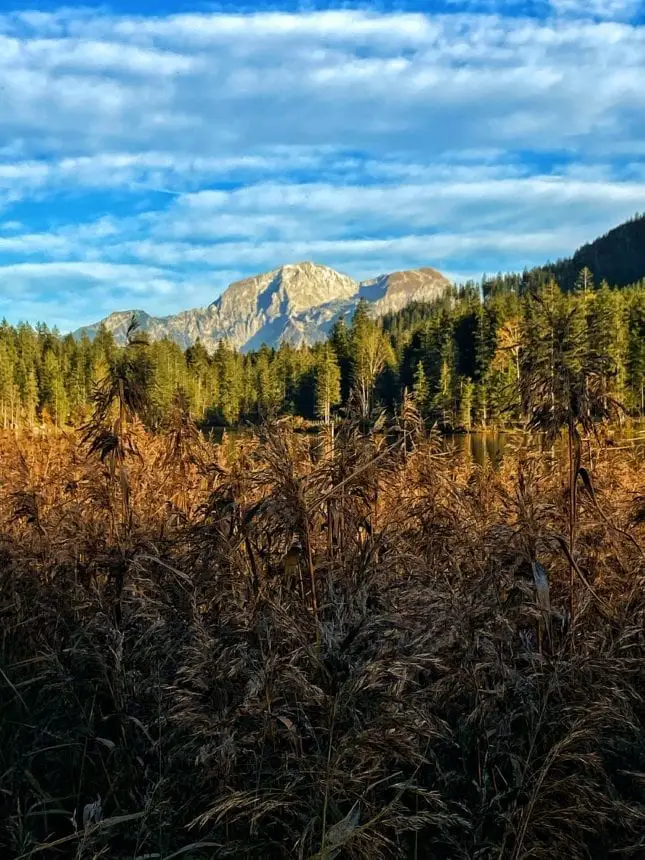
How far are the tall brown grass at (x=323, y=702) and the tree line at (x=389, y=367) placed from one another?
857 millimetres

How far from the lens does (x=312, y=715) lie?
2340 mm

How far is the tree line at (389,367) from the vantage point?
12.0 feet

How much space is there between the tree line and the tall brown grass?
0.86m

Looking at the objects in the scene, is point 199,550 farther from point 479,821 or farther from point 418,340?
point 418,340

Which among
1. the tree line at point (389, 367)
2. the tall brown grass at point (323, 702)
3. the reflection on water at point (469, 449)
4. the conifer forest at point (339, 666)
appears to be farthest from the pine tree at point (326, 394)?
the tall brown grass at point (323, 702)

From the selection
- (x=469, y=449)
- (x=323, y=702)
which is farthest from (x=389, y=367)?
(x=323, y=702)

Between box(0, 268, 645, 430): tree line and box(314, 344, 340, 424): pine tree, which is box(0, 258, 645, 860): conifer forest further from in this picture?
box(314, 344, 340, 424): pine tree

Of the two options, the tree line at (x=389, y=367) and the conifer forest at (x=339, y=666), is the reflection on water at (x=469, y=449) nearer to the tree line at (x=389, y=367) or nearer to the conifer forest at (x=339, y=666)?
the tree line at (x=389, y=367)

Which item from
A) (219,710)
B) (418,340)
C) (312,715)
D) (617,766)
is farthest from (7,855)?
(418,340)

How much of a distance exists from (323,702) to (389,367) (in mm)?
93659

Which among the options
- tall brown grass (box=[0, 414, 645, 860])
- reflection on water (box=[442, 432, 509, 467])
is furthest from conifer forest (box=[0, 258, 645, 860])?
reflection on water (box=[442, 432, 509, 467])

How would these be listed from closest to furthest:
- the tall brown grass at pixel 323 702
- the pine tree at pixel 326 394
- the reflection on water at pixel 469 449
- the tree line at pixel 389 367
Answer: the tall brown grass at pixel 323 702 < the tree line at pixel 389 367 < the pine tree at pixel 326 394 < the reflection on water at pixel 469 449

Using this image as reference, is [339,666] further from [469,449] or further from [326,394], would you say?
[326,394]

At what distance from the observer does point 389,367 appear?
94.7 metres
